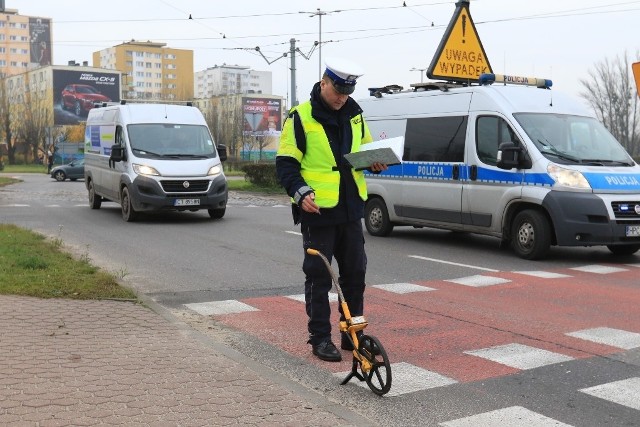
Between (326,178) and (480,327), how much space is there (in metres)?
2.25

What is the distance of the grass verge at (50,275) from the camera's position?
24.8 feet

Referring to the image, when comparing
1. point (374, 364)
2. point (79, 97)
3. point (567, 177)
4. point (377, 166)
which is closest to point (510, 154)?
point (567, 177)

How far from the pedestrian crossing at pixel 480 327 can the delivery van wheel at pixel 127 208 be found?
8589 millimetres

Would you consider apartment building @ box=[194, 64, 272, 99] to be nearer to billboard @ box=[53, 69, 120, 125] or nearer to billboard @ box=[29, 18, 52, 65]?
billboard @ box=[53, 69, 120, 125]

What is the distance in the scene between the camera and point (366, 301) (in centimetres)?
779

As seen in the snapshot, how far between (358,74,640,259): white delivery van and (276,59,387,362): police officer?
5.94 meters

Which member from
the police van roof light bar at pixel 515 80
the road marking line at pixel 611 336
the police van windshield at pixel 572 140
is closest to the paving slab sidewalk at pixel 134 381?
the road marking line at pixel 611 336

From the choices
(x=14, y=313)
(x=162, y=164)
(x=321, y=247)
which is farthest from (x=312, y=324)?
(x=162, y=164)

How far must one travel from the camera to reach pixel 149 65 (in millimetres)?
149000

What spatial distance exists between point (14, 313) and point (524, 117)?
7.63 meters

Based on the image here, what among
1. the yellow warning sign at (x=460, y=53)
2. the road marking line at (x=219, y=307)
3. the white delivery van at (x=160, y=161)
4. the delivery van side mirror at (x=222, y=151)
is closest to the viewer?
the road marking line at (x=219, y=307)

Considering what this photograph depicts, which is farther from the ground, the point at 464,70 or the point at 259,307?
the point at 464,70

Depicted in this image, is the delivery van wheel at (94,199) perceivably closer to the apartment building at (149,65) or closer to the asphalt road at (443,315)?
the asphalt road at (443,315)

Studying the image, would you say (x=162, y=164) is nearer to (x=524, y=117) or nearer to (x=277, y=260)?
(x=277, y=260)
